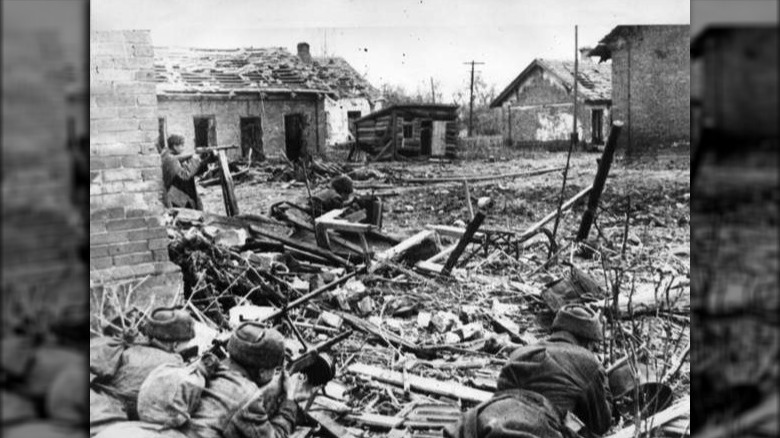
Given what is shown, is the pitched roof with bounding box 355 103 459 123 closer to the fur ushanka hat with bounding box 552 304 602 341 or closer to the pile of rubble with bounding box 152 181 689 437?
the pile of rubble with bounding box 152 181 689 437

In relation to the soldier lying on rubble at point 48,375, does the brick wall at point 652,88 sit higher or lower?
higher

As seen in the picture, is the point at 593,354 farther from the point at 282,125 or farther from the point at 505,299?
the point at 282,125

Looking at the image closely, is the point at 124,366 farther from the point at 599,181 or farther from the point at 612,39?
the point at 612,39

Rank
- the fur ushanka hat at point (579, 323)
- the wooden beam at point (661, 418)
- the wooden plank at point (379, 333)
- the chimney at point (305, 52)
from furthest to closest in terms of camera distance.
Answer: the chimney at point (305, 52) < the wooden plank at point (379, 333) < the fur ushanka hat at point (579, 323) < the wooden beam at point (661, 418)

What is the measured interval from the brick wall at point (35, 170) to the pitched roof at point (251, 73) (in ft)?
1.79

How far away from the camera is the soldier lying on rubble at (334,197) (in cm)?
408

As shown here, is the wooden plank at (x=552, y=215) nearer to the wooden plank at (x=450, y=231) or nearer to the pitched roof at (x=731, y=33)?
the wooden plank at (x=450, y=231)

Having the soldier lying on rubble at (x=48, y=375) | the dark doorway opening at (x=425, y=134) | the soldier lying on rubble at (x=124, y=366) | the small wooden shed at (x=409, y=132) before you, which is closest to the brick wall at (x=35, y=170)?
the soldier lying on rubble at (x=48, y=375)

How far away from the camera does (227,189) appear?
159 inches

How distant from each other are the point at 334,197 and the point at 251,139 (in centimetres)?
54

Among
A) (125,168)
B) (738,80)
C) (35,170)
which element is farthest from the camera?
(125,168)

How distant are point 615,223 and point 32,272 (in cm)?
298

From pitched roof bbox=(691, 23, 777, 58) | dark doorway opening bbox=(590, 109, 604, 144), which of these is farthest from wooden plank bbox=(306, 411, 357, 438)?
pitched roof bbox=(691, 23, 777, 58)

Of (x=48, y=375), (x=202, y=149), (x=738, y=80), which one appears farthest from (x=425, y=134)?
(x=48, y=375)
